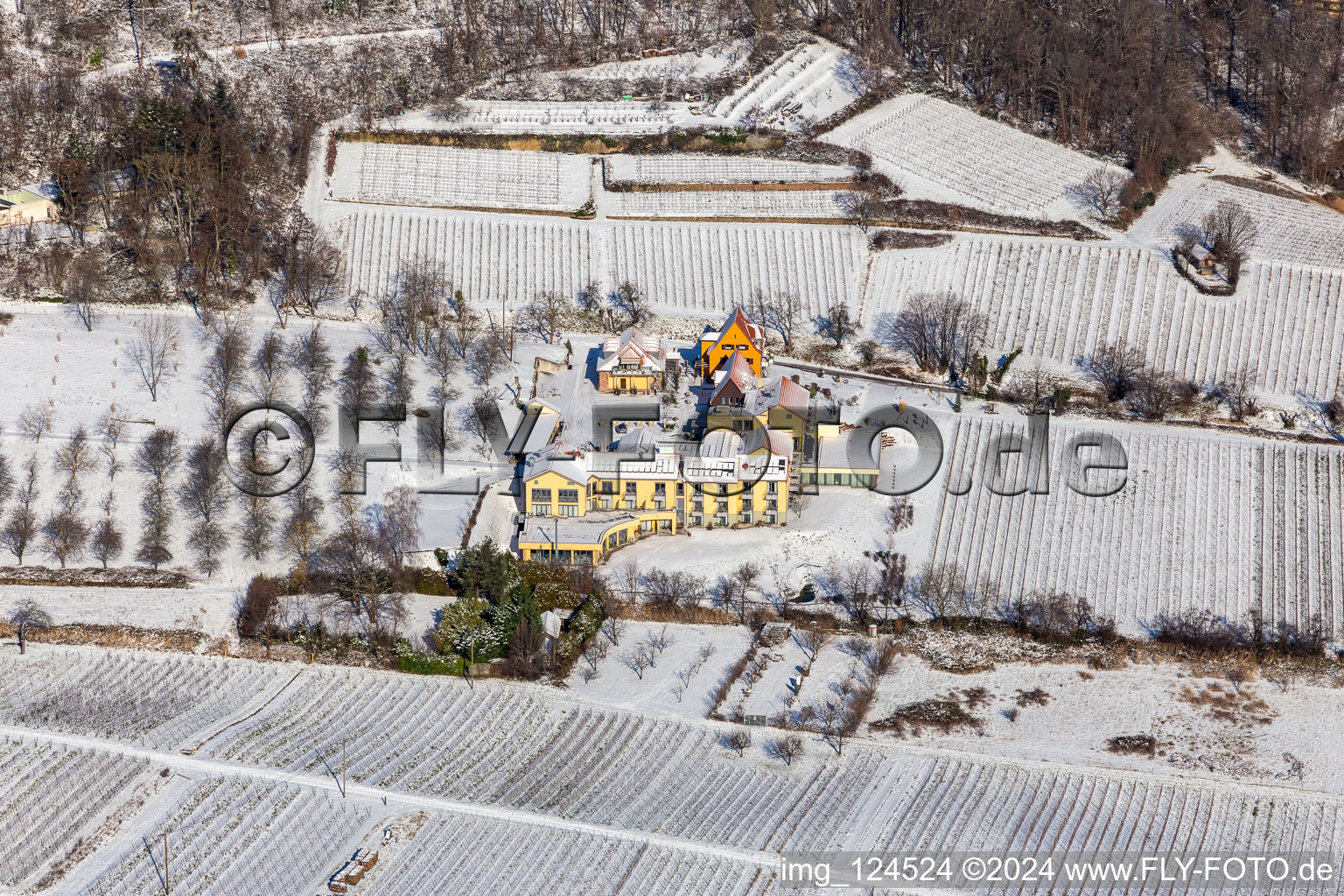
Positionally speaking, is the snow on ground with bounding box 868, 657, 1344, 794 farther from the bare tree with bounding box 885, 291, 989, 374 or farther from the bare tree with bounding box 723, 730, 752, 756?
the bare tree with bounding box 885, 291, 989, 374

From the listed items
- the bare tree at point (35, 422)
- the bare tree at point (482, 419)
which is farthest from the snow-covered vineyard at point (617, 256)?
the bare tree at point (35, 422)

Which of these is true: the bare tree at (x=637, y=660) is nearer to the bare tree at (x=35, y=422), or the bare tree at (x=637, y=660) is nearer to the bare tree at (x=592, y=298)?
the bare tree at (x=592, y=298)

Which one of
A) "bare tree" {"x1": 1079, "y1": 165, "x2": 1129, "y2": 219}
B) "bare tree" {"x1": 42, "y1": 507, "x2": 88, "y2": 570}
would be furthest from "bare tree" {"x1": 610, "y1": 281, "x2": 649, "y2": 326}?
"bare tree" {"x1": 42, "y1": 507, "x2": 88, "y2": 570}

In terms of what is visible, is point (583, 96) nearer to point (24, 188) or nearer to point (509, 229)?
point (509, 229)

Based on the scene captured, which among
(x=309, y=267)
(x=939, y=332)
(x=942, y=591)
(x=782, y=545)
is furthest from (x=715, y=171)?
(x=942, y=591)

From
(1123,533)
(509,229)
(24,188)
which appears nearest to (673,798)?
(1123,533)

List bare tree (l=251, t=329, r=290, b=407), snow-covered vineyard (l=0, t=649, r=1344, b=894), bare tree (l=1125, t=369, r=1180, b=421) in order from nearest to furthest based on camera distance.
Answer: snow-covered vineyard (l=0, t=649, r=1344, b=894), bare tree (l=251, t=329, r=290, b=407), bare tree (l=1125, t=369, r=1180, b=421)
